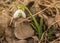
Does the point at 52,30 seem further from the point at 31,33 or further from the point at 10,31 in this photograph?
the point at 10,31

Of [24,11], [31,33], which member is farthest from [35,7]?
[31,33]

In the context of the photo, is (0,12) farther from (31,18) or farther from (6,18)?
(31,18)

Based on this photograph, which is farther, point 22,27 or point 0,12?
point 0,12

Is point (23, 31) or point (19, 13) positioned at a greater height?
point (19, 13)

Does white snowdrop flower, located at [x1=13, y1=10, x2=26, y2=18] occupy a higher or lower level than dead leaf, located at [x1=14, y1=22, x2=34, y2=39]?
higher

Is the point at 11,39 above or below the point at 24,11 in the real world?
below

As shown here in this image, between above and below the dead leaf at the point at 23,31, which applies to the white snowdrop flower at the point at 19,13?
above
